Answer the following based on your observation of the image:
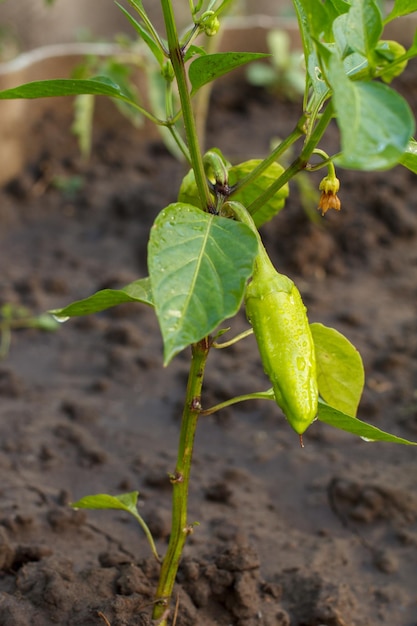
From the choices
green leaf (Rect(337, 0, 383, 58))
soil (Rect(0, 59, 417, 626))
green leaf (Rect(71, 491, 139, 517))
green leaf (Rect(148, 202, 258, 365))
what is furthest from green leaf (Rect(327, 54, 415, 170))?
soil (Rect(0, 59, 417, 626))

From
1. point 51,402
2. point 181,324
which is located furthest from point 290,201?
point 181,324

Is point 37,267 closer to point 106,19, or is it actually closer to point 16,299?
point 16,299

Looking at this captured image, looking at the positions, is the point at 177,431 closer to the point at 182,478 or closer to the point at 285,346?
the point at 182,478

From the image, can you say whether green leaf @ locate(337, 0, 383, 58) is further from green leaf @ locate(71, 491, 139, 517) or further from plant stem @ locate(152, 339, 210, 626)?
green leaf @ locate(71, 491, 139, 517)

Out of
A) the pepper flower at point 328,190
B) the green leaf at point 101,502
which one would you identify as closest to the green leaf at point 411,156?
the pepper flower at point 328,190

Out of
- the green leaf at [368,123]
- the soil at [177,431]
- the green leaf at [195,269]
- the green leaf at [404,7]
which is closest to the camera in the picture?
the green leaf at [368,123]

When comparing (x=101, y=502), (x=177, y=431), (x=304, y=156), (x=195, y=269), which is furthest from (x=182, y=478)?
(x=177, y=431)

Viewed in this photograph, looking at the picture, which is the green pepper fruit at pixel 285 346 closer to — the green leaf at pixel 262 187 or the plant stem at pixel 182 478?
the plant stem at pixel 182 478
